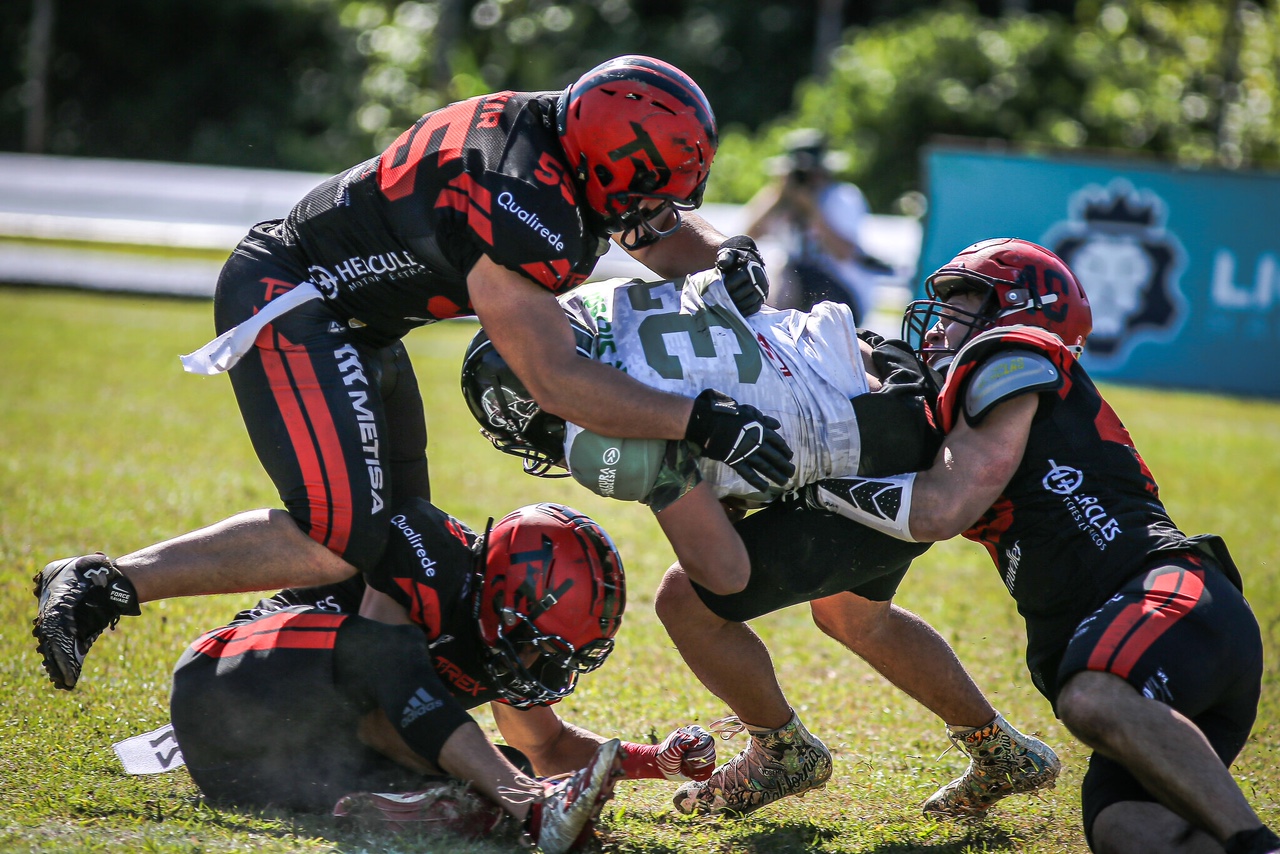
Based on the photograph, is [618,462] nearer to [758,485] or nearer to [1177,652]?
[758,485]

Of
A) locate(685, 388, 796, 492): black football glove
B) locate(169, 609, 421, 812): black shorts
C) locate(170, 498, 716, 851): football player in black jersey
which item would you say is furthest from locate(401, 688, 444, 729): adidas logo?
locate(685, 388, 796, 492): black football glove

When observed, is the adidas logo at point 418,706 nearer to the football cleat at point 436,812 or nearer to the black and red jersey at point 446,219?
the football cleat at point 436,812

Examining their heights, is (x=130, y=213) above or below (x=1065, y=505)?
below

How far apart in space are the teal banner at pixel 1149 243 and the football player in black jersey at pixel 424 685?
10356 millimetres

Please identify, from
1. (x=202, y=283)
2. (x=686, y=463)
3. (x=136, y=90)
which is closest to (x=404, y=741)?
(x=686, y=463)

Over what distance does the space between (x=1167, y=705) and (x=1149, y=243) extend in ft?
37.4

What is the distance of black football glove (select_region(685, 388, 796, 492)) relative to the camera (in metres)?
3.26

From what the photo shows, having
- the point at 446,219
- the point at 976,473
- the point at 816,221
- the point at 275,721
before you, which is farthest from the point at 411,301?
the point at 816,221

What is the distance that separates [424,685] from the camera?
3.26 metres

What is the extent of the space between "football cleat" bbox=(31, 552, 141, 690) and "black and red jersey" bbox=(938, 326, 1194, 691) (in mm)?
2332

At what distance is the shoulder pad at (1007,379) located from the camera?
329cm

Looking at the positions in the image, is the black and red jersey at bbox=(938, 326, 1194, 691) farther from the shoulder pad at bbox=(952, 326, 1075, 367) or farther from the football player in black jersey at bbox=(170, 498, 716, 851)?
the football player in black jersey at bbox=(170, 498, 716, 851)

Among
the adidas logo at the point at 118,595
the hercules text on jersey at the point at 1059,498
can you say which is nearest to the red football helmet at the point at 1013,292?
the hercules text on jersey at the point at 1059,498

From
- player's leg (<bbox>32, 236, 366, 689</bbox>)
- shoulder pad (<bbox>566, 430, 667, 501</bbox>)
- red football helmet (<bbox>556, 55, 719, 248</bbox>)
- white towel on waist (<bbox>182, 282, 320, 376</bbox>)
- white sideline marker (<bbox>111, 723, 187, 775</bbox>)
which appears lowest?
white sideline marker (<bbox>111, 723, 187, 775</bbox>)
